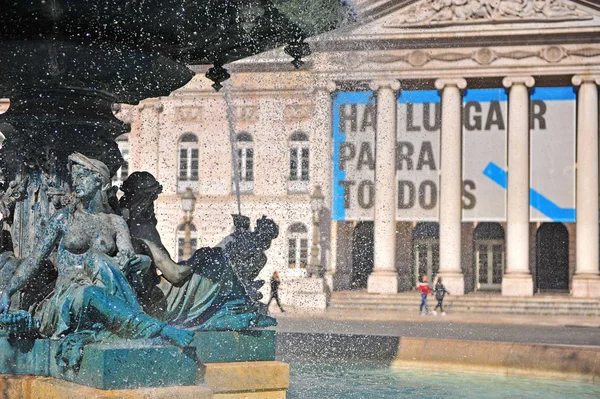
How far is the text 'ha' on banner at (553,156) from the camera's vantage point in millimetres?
35719

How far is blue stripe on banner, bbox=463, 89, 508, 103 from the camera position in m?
37.2

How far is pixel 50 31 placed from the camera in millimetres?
5738

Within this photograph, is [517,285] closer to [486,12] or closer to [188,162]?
[486,12]

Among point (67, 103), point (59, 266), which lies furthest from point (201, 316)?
point (67, 103)


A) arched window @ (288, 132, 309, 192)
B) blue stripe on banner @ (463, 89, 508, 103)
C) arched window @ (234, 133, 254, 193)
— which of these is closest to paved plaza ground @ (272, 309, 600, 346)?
blue stripe on banner @ (463, 89, 508, 103)

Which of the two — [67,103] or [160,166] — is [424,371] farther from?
[160,166]

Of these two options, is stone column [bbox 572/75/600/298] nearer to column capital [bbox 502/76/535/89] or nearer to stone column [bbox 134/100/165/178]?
column capital [bbox 502/76/535/89]

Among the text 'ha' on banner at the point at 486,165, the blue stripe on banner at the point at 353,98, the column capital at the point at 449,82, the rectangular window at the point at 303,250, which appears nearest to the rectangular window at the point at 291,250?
the rectangular window at the point at 303,250

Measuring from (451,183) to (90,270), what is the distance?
110 feet

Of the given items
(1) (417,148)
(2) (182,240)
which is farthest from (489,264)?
(2) (182,240)

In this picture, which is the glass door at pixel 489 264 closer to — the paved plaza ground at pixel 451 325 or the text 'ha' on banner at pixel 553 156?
the text 'ha' on banner at pixel 553 156

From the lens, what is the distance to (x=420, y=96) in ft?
122

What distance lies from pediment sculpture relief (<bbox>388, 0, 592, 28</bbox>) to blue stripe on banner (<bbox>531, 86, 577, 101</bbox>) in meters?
2.55

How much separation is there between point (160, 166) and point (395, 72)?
998cm
